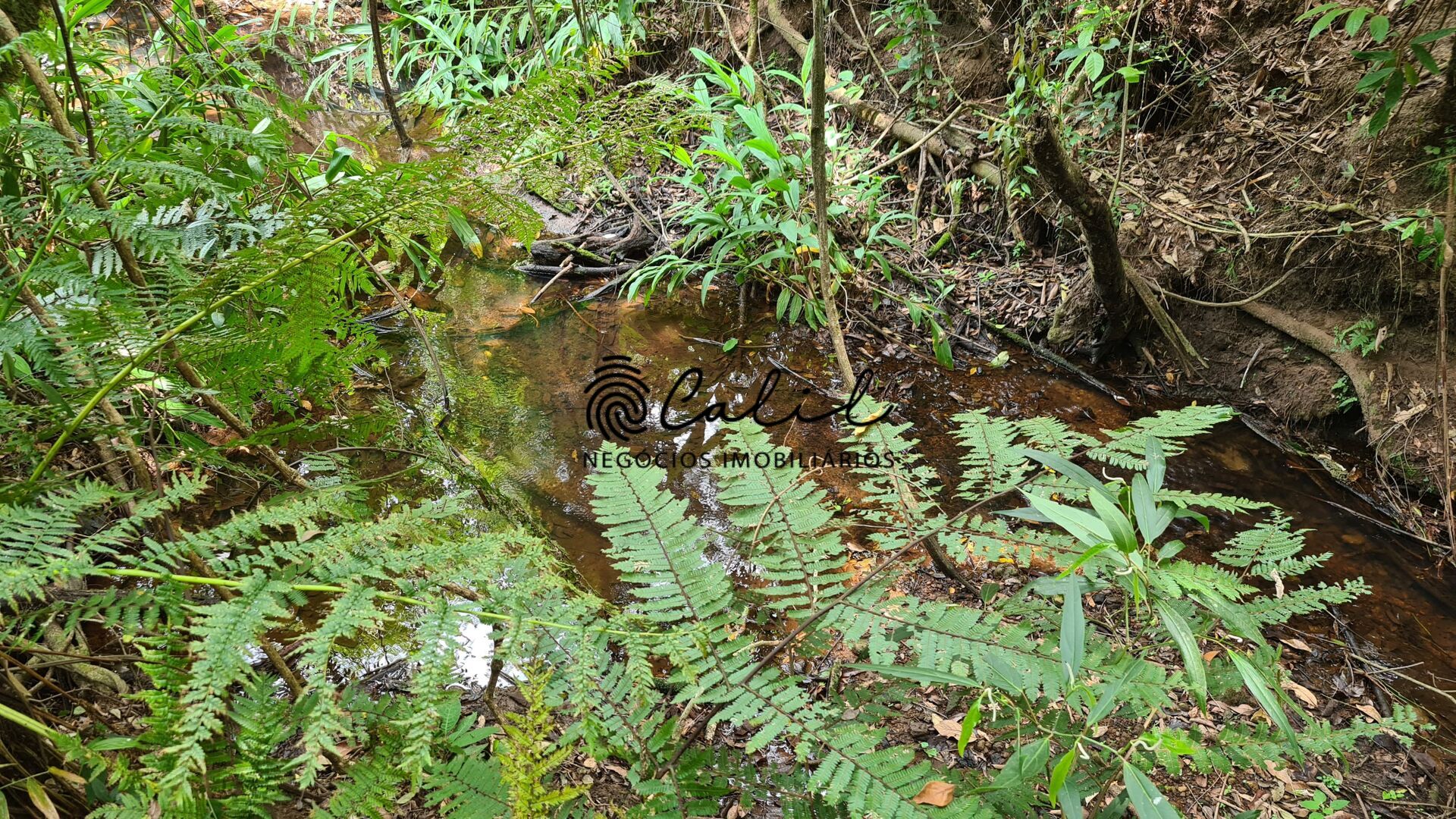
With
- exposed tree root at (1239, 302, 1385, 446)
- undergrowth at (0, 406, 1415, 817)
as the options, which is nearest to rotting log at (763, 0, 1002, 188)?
exposed tree root at (1239, 302, 1385, 446)

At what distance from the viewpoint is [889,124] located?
16.1 ft

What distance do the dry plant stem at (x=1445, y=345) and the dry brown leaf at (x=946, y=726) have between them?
7.84ft

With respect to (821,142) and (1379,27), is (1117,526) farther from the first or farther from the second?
(1379,27)

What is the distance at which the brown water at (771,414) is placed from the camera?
8.87 ft

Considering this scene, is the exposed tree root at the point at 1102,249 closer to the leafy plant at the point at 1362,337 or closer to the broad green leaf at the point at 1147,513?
the leafy plant at the point at 1362,337

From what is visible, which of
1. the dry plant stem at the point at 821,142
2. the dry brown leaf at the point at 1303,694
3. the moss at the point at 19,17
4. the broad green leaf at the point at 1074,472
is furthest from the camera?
the dry brown leaf at the point at 1303,694

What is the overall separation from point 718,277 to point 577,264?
909 millimetres

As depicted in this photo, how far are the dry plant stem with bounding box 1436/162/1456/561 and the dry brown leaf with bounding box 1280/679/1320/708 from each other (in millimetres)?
1185

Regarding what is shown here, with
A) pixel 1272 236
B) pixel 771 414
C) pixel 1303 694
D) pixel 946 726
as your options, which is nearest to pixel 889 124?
pixel 1272 236

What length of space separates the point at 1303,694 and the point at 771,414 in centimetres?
221

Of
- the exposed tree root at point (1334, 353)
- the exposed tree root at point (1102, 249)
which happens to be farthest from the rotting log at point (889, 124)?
the exposed tree root at point (1334, 353)

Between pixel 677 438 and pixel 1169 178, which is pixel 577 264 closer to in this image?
pixel 677 438

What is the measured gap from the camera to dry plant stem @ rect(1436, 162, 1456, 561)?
9.64 ft

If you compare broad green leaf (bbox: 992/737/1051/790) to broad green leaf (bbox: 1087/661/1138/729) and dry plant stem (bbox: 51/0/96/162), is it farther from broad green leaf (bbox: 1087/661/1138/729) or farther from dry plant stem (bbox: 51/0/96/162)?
dry plant stem (bbox: 51/0/96/162)
